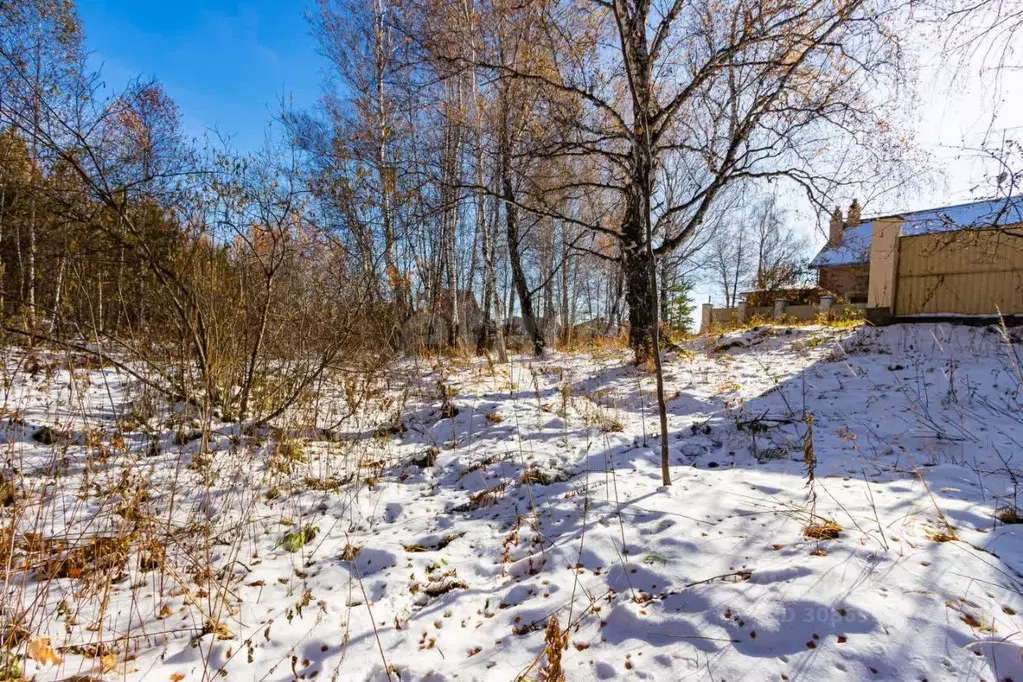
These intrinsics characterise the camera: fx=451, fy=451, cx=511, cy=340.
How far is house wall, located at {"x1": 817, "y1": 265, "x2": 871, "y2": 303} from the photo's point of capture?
24469mm

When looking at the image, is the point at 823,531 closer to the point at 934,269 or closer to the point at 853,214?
the point at 853,214

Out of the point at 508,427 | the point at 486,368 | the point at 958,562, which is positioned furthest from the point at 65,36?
the point at 958,562

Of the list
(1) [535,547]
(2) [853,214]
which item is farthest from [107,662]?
(2) [853,214]

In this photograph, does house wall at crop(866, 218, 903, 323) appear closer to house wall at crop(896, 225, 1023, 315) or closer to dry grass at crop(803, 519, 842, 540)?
house wall at crop(896, 225, 1023, 315)

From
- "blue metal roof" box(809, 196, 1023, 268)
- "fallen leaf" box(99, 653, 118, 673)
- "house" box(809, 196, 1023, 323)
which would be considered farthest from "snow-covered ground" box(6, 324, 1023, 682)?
"house" box(809, 196, 1023, 323)

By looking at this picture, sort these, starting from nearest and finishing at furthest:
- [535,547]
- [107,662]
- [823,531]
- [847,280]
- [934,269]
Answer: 1. [107,662]
2. [823,531]
3. [535,547]
4. [934,269]
5. [847,280]

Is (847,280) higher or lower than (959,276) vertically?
higher

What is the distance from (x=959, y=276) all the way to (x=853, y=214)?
106 inches

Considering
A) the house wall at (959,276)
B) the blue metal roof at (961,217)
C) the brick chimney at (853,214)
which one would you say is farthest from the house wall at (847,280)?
the brick chimney at (853,214)

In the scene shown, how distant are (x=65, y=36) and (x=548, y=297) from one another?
13580 millimetres

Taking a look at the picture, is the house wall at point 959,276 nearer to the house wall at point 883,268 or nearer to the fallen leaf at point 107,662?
the house wall at point 883,268

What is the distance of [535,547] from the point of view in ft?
8.19

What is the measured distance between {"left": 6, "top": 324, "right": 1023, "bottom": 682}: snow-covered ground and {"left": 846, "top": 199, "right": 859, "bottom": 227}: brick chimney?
9.13 ft

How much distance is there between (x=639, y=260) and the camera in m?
6.81
